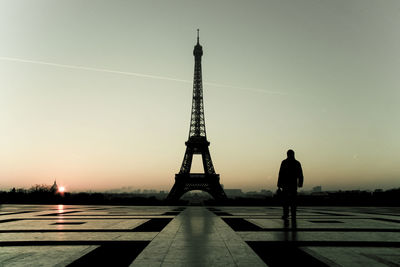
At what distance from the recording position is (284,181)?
856 centimetres

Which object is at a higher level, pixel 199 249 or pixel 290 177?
pixel 290 177

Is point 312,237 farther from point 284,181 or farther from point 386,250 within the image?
point 284,181

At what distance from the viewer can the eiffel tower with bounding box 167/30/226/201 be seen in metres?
50.2

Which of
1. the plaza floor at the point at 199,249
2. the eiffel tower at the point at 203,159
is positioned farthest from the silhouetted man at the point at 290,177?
the eiffel tower at the point at 203,159

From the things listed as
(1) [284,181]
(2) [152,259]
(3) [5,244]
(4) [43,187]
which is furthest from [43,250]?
(4) [43,187]

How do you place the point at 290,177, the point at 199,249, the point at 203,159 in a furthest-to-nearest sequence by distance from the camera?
the point at 203,159 < the point at 290,177 < the point at 199,249

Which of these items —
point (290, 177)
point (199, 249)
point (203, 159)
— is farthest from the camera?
point (203, 159)

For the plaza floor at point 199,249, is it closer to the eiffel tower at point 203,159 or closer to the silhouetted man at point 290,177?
the silhouetted man at point 290,177

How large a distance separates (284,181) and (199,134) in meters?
44.6

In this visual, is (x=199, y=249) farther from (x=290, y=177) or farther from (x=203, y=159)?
(x=203, y=159)

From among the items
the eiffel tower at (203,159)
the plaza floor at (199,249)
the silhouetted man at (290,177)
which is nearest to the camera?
the plaza floor at (199,249)

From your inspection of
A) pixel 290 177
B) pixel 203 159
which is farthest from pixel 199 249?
pixel 203 159

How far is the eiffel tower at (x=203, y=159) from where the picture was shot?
165 ft

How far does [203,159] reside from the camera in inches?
2083
